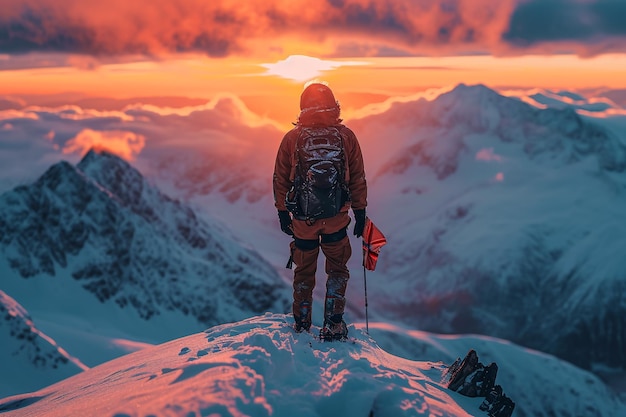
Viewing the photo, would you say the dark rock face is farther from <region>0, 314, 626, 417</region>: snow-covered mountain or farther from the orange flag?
the orange flag

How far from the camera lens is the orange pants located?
12.8 metres

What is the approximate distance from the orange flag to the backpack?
4.42ft

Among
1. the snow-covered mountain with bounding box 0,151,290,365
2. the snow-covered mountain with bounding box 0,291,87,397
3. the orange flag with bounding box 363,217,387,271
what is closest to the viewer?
the orange flag with bounding box 363,217,387,271

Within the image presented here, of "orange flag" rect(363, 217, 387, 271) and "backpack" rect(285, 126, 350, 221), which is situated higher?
"backpack" rect(285, 126, 350, 221)

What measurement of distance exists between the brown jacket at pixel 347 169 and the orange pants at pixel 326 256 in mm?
509

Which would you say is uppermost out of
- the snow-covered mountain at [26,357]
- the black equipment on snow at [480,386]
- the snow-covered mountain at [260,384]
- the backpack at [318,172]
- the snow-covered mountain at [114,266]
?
the backpack at [318,172]

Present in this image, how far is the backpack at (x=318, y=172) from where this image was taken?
1227 centimetres

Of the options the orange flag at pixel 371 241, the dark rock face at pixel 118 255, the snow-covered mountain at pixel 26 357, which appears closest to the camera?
the orange flag at pixel 371 241

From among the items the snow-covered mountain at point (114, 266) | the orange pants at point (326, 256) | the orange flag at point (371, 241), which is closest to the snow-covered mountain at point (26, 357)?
the snow-covered mountain at point (114, 266)

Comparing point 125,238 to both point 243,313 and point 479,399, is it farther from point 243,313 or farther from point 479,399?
point 479,399

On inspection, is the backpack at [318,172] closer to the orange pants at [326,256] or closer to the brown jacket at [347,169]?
the brown jacket at [347,169]

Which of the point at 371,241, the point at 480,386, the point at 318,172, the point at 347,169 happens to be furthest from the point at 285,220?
the point at 480,386

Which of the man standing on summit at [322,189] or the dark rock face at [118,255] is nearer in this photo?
the man standing on summit at [322,189]

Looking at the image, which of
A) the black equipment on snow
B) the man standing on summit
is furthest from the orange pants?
the black equipment on snow
